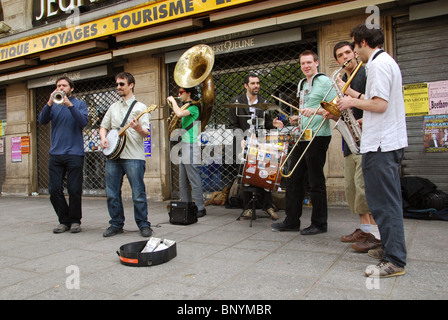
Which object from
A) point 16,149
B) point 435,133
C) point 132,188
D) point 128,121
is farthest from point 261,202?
point 16,149

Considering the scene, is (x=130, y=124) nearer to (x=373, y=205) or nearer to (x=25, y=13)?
(x=373, y=205)

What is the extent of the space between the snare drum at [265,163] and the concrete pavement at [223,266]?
2.02 feet

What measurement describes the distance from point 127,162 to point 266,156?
5.67ft

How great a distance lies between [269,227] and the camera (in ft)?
15.6

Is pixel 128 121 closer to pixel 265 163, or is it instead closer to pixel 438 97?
pixel 265 163

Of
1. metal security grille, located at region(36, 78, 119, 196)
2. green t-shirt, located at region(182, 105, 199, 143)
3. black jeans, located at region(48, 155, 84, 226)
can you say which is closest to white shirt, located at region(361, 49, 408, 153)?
green t-shirt, located at region(182, 105, 199, 143)

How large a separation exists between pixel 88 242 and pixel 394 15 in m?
5.61

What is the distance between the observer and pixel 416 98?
229 inches

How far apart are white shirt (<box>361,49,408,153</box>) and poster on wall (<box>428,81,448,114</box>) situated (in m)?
3.39

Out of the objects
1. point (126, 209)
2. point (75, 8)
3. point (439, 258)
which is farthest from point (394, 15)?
point (75, 8)

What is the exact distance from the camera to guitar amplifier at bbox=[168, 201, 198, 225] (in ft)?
16.8

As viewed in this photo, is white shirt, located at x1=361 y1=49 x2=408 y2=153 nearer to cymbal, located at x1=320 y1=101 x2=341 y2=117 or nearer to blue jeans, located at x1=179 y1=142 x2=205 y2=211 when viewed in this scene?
cymbal, located at x1=320 y1=101 x2=341 y2=117

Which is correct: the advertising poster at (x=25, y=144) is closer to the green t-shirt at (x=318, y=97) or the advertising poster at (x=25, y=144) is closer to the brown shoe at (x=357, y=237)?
the green t-shirt at (x=318, y=97)

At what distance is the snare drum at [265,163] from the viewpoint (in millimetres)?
4582
